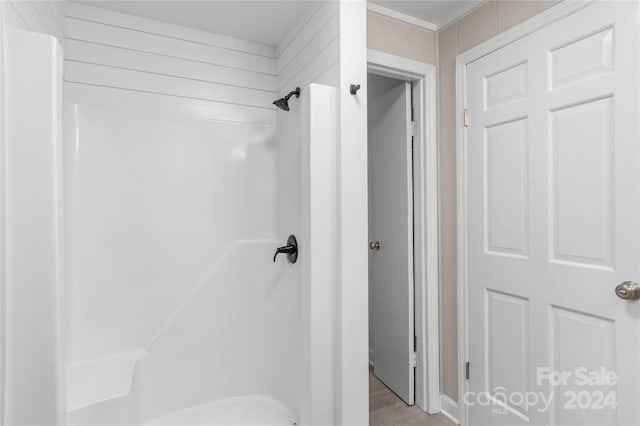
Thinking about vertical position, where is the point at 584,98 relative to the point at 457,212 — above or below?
above

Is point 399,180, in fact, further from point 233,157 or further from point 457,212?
point 233,157

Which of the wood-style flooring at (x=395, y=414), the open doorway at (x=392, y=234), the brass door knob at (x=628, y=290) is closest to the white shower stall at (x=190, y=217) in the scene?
the wood-style flooring at (x=395, y=414)

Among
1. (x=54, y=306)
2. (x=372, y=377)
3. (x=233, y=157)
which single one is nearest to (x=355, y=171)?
(x=233, y=157)

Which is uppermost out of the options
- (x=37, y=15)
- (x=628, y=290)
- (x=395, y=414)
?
(x=37, y=15)


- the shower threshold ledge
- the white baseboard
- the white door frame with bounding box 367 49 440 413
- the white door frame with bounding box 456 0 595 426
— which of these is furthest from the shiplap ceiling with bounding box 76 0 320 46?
the white baseboard

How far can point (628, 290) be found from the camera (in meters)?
1.27

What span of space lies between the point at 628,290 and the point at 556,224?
37 cm

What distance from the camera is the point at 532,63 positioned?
1613mm

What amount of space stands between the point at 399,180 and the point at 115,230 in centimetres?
169

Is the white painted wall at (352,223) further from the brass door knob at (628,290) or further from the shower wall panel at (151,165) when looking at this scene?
the brass door knob at (628,290)

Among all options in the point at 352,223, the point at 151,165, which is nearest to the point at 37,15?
the point at 151,165

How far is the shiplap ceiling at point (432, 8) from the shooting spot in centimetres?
190

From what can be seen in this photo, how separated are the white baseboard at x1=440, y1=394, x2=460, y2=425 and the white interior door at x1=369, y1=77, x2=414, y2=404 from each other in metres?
0.19

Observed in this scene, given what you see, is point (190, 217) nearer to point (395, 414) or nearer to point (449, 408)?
point (395, 414)
